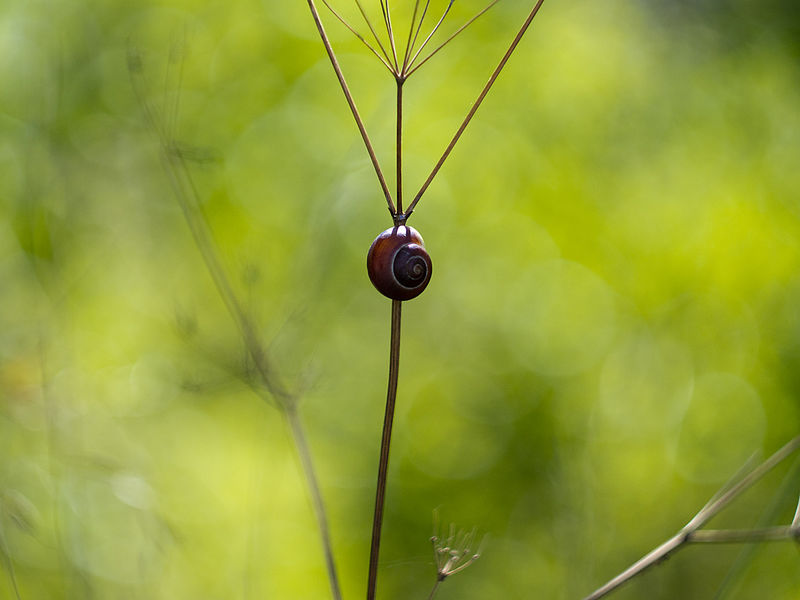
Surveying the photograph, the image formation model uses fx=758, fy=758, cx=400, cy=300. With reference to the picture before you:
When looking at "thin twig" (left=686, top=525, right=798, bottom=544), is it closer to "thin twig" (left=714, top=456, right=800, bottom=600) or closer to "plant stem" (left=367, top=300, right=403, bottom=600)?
"plant stem" (left=367, top=300, right=403, bottom=600)

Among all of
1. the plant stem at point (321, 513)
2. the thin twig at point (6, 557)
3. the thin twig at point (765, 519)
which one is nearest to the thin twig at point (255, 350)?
the plant stem at point (321, 513)

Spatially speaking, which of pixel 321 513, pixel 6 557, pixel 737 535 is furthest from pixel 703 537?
pixel 6 557

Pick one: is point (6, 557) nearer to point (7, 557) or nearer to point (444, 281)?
point (7, 557)

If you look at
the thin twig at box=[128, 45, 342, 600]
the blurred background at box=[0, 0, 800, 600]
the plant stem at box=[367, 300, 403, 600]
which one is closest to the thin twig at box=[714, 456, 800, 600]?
the blurred background at box=[0, 0, 800, 600]

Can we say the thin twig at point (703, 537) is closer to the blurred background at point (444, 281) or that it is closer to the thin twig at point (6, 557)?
the thin twig at point (6, 557)

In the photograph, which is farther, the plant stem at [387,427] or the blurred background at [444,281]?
the blurred background at [444,281]

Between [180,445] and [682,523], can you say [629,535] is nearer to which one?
[682,523]

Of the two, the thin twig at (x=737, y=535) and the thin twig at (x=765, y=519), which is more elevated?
the thin twig at (x=737, y=535)
